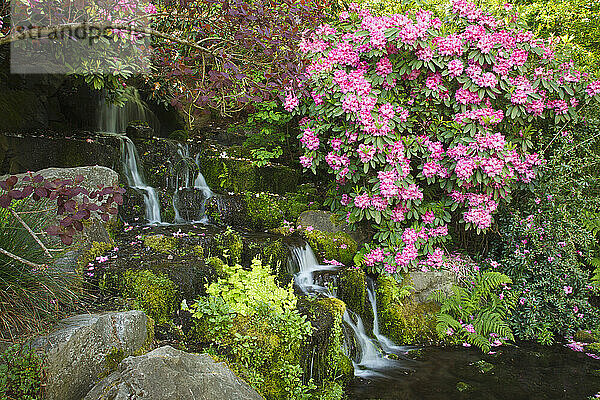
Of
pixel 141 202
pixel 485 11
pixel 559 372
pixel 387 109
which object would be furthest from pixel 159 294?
pixel 485 11

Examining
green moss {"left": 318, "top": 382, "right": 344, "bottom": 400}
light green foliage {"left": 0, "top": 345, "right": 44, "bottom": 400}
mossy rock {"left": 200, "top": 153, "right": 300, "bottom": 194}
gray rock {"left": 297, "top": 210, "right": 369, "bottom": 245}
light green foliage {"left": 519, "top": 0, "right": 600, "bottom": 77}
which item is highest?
light green foliage {"left": 519, "top": 0, "right": 600, "bottom": 77}

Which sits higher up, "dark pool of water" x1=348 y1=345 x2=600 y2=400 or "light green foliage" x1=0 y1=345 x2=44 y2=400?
"light green foliage" x1=0 y1=345 x2=44 y2=400

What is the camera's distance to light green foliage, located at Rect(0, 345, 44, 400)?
2.21 metres

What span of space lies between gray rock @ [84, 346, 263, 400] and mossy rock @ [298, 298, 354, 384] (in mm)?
1054

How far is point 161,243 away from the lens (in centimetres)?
462

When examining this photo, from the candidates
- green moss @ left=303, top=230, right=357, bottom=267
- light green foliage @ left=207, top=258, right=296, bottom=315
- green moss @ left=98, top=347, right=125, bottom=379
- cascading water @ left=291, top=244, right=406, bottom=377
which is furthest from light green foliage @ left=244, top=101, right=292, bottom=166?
green moss @ left=98, top=347, right=125, bottom=379

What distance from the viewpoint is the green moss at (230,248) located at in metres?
4.71

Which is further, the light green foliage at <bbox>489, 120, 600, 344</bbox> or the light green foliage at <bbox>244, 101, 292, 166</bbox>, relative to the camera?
the light green foliage at <bbox>244, 101, 292, 166</bbox>

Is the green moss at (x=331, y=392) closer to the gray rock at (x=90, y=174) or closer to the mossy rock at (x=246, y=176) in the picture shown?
the gray rock at (x=90, y=174)

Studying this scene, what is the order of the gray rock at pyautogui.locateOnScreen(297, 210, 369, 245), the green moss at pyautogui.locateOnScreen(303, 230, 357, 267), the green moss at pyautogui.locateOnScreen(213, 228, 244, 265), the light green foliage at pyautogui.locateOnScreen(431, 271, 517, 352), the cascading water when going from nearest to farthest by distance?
1. the cascading water
2. the green moss at pyautogui.locateOnScreen(213, 228, 244, 265)
3. the light green foliage at pyautogui.locateOnScreen(431, 271, 517, 352)
4. the green moss at pyautogui.locateOnScreen(303, 230, 357, 267)
5. the gray rock at pyautogui.locateOnScreen(297, 210, 369, 245)

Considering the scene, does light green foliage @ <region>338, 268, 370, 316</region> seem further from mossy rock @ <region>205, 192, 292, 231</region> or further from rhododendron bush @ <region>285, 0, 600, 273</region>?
mossy rock @ <region>205, 192, 292, 231</region>

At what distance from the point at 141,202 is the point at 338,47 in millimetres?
3217

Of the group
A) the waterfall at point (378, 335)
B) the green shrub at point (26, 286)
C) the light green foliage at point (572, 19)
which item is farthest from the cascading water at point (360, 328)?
the light green foliage at point (572, 19)

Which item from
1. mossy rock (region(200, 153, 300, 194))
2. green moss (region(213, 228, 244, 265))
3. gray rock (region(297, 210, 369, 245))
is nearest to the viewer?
green moss (region(213, 228, 244, 265))
